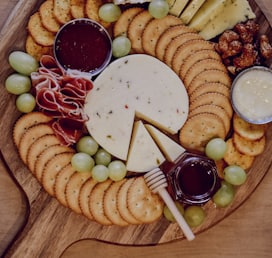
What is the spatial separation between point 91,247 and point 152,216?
0.87 feet

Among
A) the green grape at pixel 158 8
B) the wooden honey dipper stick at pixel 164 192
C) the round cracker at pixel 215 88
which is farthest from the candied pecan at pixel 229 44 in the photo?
the wooden honey dipper stick at pixel 164 192

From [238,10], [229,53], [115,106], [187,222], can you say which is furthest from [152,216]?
[238,10]

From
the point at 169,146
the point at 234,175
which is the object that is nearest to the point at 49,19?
the point at 169,146

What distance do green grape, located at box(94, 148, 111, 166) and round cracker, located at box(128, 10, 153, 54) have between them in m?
0.37

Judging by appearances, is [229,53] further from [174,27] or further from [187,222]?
[187,222]

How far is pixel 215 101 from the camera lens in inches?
95.9

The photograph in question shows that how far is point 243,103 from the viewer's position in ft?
7.91

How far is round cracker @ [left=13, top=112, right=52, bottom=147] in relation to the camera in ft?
7.82

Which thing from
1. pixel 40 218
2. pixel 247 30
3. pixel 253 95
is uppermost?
pixel 247 30

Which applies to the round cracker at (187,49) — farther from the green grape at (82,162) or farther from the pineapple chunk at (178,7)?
the green grape at (82,162)

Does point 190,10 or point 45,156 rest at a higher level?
point 190,10

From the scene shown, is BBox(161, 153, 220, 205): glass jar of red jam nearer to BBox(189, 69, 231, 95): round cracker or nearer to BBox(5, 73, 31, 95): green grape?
BBox(189, 69, 231, 95): round cracker

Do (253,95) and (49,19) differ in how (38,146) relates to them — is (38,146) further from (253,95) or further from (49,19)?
(253,95)

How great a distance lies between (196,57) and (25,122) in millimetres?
597
